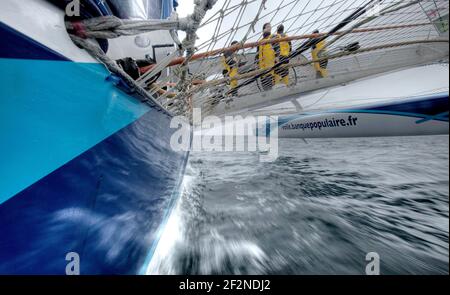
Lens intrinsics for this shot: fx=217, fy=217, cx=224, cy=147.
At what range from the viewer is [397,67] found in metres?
1.98

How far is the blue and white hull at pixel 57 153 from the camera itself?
1.72 ft

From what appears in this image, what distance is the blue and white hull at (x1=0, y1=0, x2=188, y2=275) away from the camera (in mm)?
525

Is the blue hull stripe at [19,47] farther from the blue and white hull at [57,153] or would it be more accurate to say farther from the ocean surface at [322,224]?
the ocean surface at [322,224]

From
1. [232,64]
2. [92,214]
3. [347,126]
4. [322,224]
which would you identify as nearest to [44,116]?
[92,214]

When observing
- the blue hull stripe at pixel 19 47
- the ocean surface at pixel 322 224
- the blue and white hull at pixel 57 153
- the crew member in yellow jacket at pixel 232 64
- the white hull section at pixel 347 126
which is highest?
the crew member in yellow jacket at pixel 232 64

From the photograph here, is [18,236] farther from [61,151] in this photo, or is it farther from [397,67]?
[397,67]

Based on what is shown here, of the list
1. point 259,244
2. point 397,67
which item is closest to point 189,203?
point 259,244

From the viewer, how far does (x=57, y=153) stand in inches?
A: 24.0

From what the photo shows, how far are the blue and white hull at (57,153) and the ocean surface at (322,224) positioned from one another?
394mm

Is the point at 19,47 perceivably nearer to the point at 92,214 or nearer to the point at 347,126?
the point at 92,214

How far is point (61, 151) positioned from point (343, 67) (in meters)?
3.14

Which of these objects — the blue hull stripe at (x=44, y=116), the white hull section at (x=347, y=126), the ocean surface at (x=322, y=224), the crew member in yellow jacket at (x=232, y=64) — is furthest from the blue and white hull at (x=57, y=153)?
the white hull section at (x=347, y=126)

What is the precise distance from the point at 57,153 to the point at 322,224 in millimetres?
1204

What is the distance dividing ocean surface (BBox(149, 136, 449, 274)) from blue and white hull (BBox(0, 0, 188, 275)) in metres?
0.39
